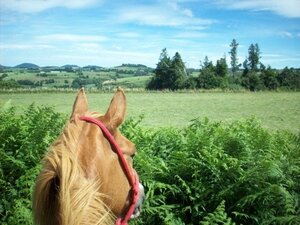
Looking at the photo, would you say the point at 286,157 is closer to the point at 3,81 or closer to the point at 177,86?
the point at 3,81

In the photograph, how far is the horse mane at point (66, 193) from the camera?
162 centimetres

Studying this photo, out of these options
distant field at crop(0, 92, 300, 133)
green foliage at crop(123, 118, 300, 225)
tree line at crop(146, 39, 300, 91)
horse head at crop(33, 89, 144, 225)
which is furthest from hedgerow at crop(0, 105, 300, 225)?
tree line at crop(146, 39, 300, 91)

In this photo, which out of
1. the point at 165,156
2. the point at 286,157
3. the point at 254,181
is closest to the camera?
the point at 254,181

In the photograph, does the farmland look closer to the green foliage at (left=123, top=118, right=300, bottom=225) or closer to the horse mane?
the green foliage at (left=123, top=118, right=300, bottom=225)

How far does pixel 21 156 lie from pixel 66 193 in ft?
11.7

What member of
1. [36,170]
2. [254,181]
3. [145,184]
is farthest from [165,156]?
[36,170]

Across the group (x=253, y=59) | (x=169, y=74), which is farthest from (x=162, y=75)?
(x=253, y=59)

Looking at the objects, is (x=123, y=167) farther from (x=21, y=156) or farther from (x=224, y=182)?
(x=21, y=156)

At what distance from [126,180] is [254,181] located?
2396 mm

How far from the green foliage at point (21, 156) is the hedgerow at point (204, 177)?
0.01m

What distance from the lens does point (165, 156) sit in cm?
489

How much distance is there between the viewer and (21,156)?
4.90 meters

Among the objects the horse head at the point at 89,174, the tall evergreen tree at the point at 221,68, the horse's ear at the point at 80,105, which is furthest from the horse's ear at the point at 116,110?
the tall evergreen tree at the point at 221,68

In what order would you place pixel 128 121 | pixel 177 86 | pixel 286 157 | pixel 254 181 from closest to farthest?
pixel 254 181
pixel 286 157
pixel 128 121
pixel 177 86
